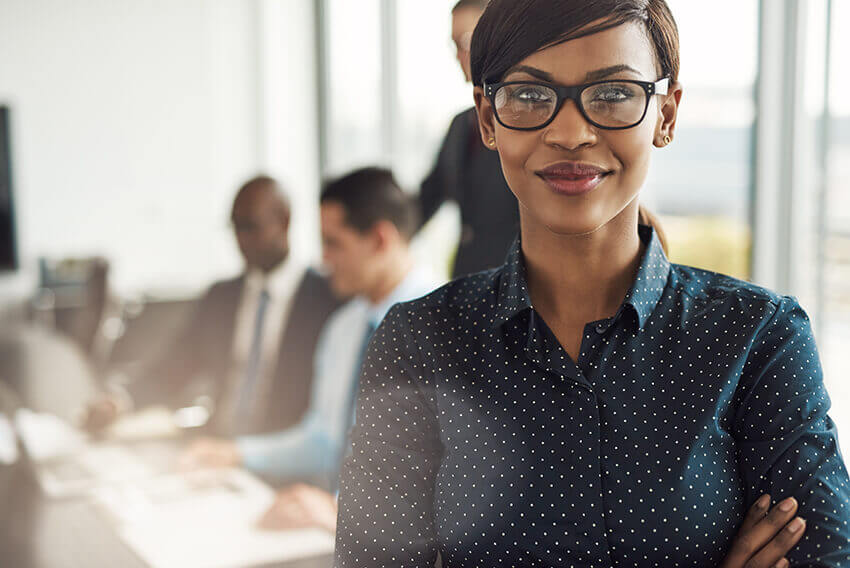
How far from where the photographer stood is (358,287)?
2176 mm

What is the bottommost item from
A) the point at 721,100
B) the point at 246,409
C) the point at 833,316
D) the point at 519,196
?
the point at 246,409

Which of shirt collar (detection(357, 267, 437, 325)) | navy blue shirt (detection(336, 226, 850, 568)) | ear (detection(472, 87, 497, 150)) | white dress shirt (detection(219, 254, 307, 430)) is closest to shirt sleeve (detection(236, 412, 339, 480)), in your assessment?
shirt collar (detection(357, 267, 437, 325))

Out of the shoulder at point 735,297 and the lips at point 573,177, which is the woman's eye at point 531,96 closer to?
the lips at point 573,177

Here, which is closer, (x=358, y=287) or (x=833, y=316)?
(x=358, y=287)

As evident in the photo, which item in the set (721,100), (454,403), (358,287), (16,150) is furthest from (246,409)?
(16,150)

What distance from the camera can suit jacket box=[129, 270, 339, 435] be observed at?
2.70 metres

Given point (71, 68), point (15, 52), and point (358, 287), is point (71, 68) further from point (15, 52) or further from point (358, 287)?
point (358, 287)

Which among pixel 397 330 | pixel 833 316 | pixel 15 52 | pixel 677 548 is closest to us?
pixel 677 548

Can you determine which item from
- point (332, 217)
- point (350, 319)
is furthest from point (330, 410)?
point (332, 217)

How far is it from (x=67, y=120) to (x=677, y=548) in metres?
5.05

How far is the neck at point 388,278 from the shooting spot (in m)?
2.14

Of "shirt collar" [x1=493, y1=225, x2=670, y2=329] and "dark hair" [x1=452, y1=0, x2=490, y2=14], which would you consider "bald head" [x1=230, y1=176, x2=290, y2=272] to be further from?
"shirt collar" [x1=493, y1=225, x2=670, y2=329]

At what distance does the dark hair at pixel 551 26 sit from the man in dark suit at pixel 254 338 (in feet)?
5.90

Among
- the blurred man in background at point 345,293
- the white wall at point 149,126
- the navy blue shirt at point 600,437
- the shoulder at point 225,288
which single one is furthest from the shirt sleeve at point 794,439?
the white wall at point 149,126
